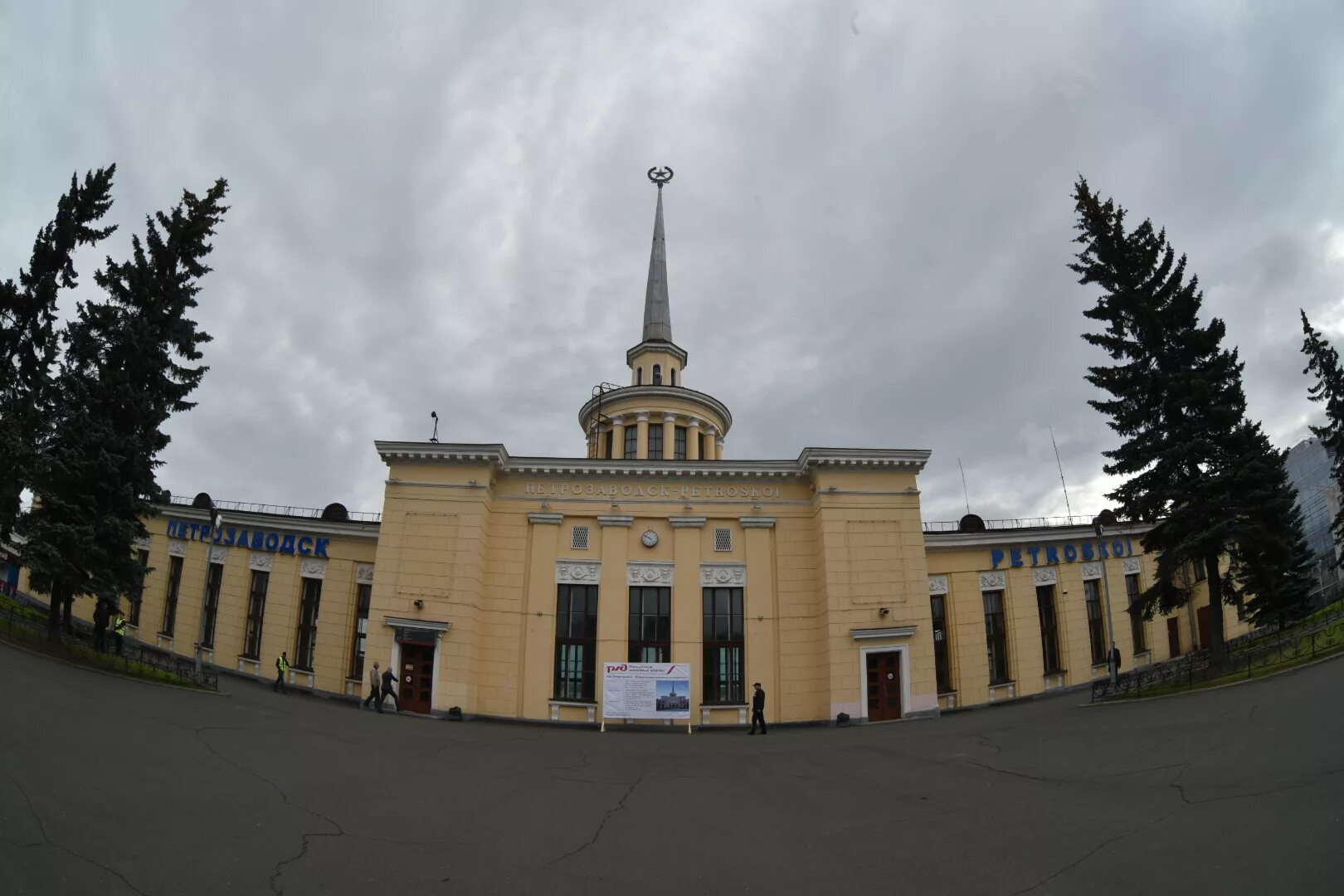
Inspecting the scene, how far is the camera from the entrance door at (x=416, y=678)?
23.5 metres

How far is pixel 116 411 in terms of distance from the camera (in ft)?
69.0

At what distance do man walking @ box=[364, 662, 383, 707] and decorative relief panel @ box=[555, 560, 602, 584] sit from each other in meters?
6.47

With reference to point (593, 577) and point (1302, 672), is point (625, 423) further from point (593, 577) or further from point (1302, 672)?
point (1302, 672)

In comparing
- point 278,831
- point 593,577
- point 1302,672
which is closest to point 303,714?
point 593,577

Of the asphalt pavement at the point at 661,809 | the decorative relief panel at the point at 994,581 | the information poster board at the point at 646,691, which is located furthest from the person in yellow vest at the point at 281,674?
the decorative relief panel at the point at 994,581

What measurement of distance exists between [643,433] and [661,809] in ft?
82.4

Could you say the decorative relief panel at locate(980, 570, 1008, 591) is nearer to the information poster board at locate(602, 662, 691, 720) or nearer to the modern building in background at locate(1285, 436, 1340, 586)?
the information poster board at locate(602, 662, 691, 720)

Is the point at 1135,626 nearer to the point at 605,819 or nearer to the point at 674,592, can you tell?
the point at 674,592

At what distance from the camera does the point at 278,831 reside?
8.23m

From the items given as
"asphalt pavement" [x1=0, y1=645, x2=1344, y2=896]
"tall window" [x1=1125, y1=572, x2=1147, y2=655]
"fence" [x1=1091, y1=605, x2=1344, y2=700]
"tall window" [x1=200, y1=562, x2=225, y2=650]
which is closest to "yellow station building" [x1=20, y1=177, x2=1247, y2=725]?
"tall window" [x1=200, y1=562, x2=225, y2=650]

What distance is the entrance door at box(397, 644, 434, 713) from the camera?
23.5 metres

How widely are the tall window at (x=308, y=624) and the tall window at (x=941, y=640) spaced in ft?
80.9

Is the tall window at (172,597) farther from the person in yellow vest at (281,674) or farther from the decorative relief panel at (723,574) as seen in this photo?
the decorative relief panel at (723,574)

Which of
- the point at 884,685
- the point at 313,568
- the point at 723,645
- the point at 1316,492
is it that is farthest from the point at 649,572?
the point at 1316,492
